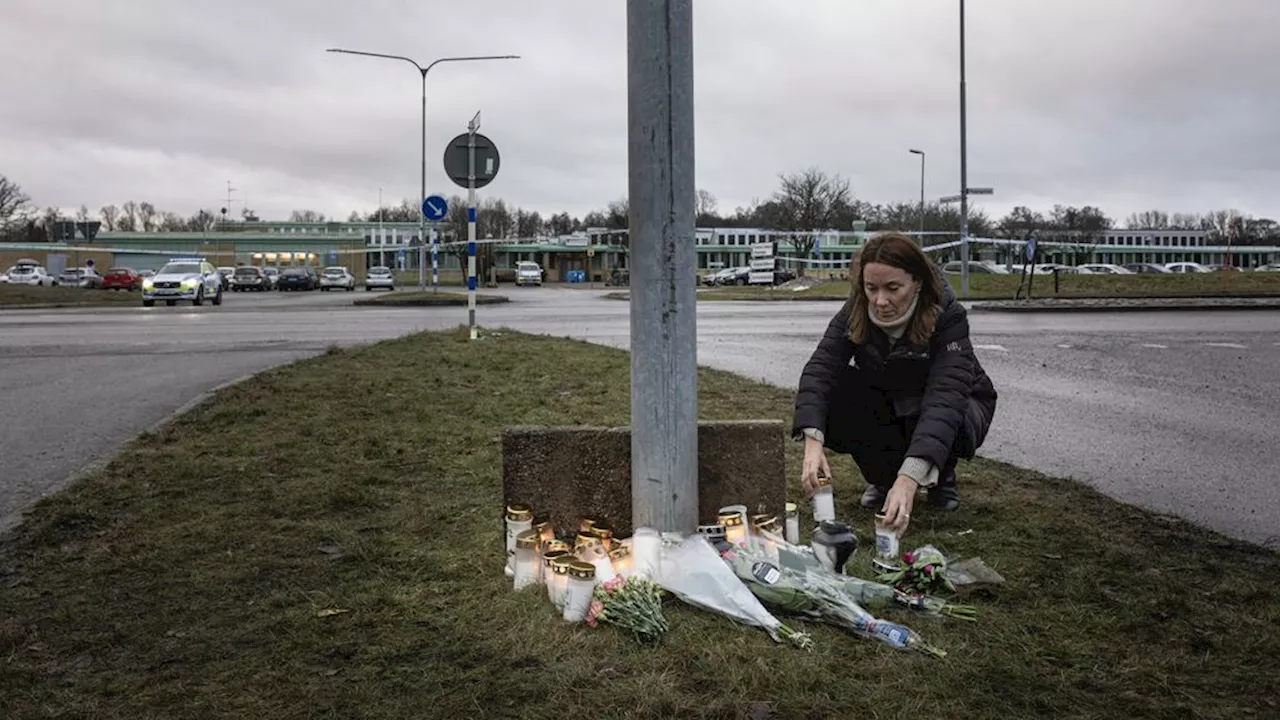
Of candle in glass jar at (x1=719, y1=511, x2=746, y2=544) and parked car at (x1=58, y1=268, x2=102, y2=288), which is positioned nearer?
candle in glass jar at (x1=719, y1=511, x2=746, y2=544)

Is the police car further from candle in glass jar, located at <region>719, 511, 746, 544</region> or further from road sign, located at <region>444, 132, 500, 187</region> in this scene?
candle in glass jar, located at <region>719, 511, 746, 544</region>

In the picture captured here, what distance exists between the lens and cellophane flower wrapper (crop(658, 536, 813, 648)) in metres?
2.70

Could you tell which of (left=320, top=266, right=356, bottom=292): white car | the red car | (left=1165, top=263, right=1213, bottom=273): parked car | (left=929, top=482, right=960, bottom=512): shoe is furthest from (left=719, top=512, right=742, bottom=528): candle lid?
(left=1165, top=263, right=1213, bottom=273): parked car

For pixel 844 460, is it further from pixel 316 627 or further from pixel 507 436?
pixel 316 627

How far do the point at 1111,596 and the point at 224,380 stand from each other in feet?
26.4

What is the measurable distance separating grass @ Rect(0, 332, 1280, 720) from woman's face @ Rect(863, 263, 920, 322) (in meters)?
0.91

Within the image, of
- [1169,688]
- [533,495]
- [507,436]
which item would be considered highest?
[507,436]

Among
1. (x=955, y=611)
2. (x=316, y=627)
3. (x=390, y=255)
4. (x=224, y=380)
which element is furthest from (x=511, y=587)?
(x=390, y=255)

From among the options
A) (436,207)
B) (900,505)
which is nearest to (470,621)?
(900,505)

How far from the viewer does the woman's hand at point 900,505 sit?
2.93m

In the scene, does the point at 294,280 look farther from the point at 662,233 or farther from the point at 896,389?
the point at 662,233

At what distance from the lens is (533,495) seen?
328 cm

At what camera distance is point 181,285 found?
29.0 metres

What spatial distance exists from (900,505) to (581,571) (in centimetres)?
100
